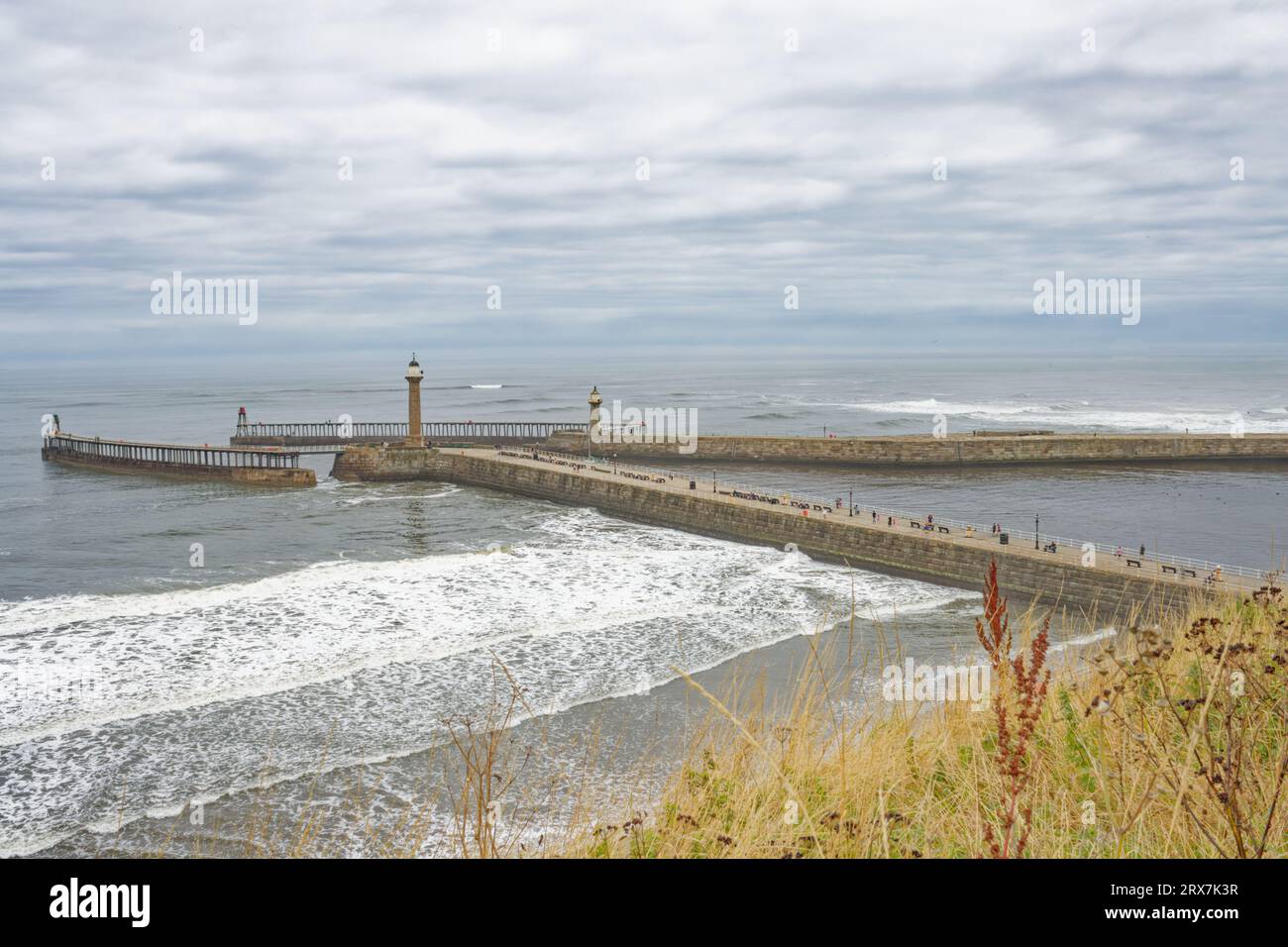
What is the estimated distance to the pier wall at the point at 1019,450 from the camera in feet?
216

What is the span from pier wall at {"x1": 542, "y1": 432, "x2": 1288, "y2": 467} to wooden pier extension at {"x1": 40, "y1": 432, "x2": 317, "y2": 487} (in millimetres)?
31846

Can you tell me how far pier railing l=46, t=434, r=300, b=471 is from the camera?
6569 cm

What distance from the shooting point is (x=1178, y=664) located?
830cm

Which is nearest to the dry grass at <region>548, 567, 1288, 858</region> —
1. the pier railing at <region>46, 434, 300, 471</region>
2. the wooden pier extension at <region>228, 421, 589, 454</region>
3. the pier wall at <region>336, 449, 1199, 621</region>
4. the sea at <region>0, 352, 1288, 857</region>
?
the sea at <region>0, 352, 1288, 857</region>

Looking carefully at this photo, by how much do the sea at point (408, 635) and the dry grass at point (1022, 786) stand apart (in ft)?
1.84

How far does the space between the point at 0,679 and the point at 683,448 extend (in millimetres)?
55176

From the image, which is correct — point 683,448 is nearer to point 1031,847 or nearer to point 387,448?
point 387,448

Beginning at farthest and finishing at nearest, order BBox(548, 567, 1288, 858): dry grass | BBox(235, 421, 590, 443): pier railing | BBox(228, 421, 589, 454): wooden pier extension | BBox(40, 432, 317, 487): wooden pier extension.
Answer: BBox(235, 421, 590, 443): pier railing
BBox(228, 421, 589, 454): wooden pier extension
BBox(40, 432, 317, 487): wooden pier extension
BBox(548, 567, 1288, 858): dry grass

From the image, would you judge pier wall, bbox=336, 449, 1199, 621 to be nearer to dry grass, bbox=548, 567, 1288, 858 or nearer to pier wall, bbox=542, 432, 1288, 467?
dry grass, bbox=548, 567, 1288, 858

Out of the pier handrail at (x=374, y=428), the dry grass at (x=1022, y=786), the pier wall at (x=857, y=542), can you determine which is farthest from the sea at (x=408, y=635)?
the pier handrail at (x=374, y=428)

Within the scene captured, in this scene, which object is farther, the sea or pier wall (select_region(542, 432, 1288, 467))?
pier wall (select_region(542, 432, 1288, 467))

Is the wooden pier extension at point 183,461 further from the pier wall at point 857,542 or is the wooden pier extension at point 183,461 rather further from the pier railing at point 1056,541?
the pier railing at point 1056,541
